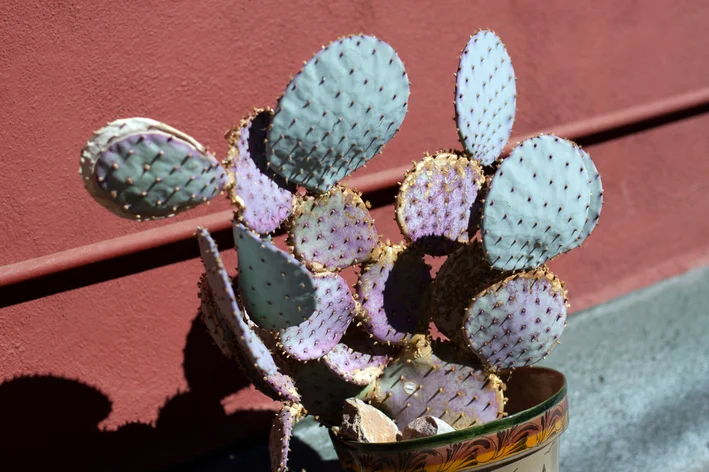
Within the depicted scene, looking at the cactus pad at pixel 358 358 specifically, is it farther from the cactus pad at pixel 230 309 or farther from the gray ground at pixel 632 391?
the gray ground at pixel 632 391

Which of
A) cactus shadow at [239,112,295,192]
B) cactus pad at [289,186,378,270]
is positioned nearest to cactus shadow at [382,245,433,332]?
cactus pad at [289,186,378,270]

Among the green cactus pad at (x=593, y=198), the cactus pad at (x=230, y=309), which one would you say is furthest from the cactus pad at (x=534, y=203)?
the cactus pad at (x=230, y=309)

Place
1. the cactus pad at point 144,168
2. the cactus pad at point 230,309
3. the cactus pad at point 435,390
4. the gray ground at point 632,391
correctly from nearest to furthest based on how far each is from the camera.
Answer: the cactus pad at point 144,168, the cactus pad at point 230,309, the cactus pad at point 435,390, the gray ground at point 632,391

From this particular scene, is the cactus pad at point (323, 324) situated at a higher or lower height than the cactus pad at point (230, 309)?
lower

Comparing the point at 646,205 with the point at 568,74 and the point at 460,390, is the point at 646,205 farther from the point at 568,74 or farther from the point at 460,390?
the point at 460,390

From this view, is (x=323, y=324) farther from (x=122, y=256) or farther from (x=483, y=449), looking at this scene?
(x=122, y=256)

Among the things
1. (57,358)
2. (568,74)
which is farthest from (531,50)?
(57,358)
